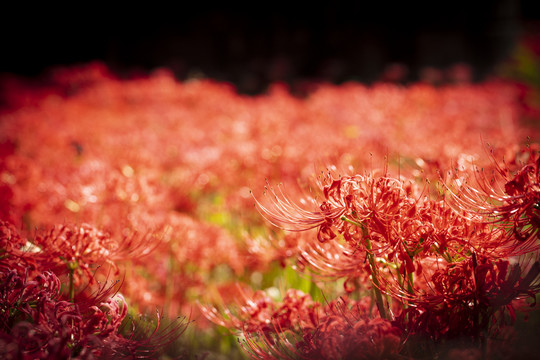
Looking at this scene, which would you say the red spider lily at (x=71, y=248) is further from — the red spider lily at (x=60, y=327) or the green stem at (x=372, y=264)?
the green stem at (x=372, y=264)

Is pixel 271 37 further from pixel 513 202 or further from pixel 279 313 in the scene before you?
pixel 513 202

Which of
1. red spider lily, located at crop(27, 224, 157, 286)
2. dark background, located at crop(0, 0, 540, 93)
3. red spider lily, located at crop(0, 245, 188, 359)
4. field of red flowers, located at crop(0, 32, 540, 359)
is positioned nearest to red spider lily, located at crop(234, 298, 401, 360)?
field of red flowers, located at crop(0, 32, 540, 359)

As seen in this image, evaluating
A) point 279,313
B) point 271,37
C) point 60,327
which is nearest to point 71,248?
point 60,327

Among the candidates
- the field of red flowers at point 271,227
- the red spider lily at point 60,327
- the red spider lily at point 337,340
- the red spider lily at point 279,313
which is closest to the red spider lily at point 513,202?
the field of red flowers at point 271,227

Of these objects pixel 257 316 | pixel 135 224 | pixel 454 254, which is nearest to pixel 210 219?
pixel 135 224

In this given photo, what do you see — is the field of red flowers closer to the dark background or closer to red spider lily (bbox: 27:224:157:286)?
red spider lily (bbox: 27:224:157:286)

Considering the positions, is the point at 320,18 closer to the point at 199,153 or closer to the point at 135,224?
the point at 199,153
